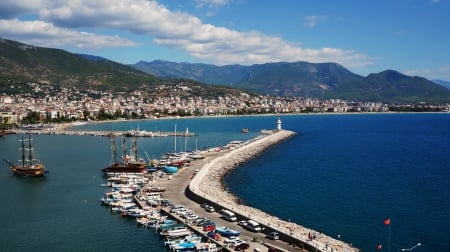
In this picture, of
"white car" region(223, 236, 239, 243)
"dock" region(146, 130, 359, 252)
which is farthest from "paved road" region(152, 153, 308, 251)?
"white car" region(223, 236, 239, 243)

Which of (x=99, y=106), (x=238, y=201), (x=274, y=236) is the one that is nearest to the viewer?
(x=274, y=236)

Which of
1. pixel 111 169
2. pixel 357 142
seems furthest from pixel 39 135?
pixel 357 142

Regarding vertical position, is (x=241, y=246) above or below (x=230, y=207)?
below

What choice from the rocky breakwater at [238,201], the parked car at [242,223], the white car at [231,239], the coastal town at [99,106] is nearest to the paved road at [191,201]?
the parked car at [242,223]

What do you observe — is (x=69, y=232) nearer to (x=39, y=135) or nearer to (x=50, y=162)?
(x=50, y=162)

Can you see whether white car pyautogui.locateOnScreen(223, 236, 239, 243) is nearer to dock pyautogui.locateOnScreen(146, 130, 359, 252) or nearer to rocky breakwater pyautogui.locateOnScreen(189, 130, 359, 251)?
dock pyautogui.locateOnScreen(146, 130, 359, 252)

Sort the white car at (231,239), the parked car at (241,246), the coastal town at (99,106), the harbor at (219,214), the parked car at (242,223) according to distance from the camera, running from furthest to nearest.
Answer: the coastal town at (99,106), the parked car at (242,223), the white car at (231,239), the harbor at (219,214), the parked car at (241,246)

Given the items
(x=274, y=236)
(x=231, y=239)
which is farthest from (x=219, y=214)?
(x=274, y=236)

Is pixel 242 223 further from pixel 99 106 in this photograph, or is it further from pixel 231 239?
pixel 99 106

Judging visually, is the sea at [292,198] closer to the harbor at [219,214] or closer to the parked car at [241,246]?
the harbor at [219,214]
